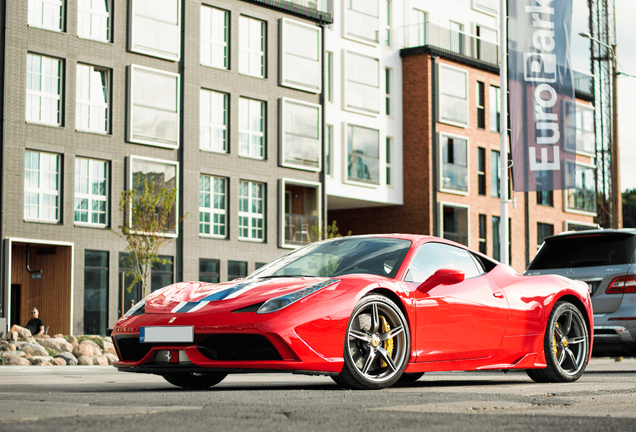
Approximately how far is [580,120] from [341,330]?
151ft

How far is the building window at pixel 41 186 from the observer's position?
29.2 meters

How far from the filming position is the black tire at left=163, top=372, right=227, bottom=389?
7785 mm

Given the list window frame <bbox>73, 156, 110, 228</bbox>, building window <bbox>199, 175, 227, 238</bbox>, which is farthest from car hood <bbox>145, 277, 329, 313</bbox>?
building window <bbox>199, 175, 227, 238</bbox>

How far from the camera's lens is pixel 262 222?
116 ft

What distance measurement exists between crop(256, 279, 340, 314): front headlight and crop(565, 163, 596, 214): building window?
1792 inches

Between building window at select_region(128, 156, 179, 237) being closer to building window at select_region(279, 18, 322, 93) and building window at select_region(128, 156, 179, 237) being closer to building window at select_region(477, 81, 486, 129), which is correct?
building window at select_region(279, 18, 322, 93)

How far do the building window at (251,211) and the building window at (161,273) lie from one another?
10.7 feet

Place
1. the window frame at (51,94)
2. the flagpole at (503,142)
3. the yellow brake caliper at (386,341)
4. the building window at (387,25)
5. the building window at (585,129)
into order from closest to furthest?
the yellow brake caliper at (386,341), the flagpole at (503,142), the window frame at (51,94), the building window at (387,25), the building window at (585,129)

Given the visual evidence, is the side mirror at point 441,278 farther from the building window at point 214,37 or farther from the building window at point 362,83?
the building window at point 362,83

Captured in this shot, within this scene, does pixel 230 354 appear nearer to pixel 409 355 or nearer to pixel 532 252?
pixel 409 355

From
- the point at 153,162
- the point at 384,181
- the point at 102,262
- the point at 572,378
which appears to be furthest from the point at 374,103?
the point at 572,378

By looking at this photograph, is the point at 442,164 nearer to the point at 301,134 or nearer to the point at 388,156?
the point at 388,156

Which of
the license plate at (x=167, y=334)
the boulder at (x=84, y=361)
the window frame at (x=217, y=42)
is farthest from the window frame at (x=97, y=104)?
the license plate at (x=167, y=334)

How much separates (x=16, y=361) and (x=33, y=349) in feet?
5.10
